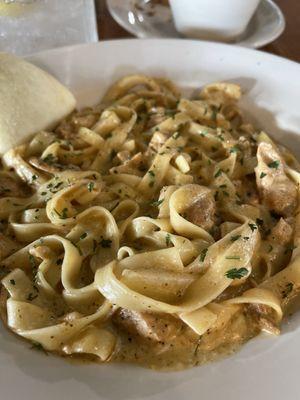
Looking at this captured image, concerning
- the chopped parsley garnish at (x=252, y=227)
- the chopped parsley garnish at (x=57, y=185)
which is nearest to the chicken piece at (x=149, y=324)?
the chopped parsley garnish at (x=252, y=227)

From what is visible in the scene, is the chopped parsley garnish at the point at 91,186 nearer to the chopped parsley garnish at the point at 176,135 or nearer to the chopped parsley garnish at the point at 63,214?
the chopped parsley garnish at the point at 63,214

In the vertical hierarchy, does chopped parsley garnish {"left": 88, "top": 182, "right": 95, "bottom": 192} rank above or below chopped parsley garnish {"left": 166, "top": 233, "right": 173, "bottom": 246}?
above

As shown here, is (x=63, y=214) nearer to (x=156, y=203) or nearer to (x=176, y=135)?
(x=156, y=203)

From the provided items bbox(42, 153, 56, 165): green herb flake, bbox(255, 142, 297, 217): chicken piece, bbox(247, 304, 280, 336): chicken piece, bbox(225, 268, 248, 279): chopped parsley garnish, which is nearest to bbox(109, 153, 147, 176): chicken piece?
bbox(42, 153, 56, 165): green herb flake

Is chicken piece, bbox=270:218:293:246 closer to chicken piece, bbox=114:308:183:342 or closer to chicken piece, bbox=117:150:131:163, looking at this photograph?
chicken piece, bbox=114:308:183:342

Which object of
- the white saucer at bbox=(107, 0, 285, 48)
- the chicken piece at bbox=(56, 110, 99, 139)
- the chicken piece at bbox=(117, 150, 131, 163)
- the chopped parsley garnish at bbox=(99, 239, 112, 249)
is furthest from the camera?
the white saucer at bbox=(107, 0, 285, 48)

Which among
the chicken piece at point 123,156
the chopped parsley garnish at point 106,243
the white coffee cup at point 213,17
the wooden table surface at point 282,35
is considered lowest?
the chopped parsley garnish at point 106,243

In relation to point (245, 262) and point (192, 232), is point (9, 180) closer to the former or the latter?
point (192, 232)

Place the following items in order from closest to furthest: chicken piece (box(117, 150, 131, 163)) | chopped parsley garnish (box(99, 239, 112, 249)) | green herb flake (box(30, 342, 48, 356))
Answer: green herb flake (box(30, 342, 48, 356)) < chopped parsley garnish (box(99, 239, 112, 249)) < chicken piece (box(117, 150, 131, 163))
